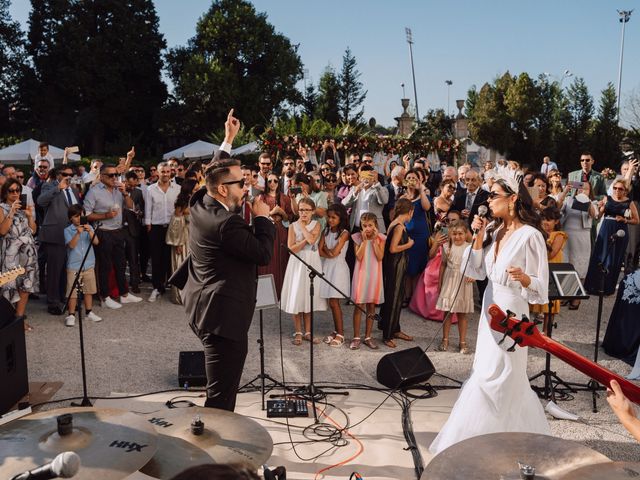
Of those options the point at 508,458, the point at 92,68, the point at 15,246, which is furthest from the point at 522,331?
the point at 92,68

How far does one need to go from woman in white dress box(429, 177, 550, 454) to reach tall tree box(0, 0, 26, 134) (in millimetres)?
A: 38778

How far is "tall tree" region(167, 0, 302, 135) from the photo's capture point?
36844mm

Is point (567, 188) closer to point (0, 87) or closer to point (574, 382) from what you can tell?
point (574, 382)

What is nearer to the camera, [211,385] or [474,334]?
[211,385]

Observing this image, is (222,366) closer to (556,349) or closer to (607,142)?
(556,349)

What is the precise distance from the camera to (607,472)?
212 cm

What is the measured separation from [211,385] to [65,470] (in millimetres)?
2583

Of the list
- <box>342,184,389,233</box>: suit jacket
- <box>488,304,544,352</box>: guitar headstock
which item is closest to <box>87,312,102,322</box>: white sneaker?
<box>342,184,389,233</box>: suit jacket

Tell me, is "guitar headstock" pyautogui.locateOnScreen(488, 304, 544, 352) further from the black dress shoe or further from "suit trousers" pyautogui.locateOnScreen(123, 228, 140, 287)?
"suit trousers" pyautogui.locateOnScreen(123, 228, 140, 287)

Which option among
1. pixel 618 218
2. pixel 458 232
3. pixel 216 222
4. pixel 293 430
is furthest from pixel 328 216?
pixel 618 218

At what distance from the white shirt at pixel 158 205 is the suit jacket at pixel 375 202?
295 cm

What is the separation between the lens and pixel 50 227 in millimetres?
8312

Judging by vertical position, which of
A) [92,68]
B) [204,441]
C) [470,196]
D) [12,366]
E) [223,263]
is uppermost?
[92,68]

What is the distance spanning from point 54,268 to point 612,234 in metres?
8.84
